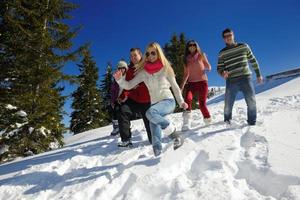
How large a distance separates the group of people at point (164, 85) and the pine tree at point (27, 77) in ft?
21.6

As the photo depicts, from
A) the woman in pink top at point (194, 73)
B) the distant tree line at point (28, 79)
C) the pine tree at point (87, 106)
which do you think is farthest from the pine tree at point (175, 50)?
the woman in pink top at point (194, 73)

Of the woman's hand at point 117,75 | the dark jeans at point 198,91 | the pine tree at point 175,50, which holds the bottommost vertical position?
the dark jeans at point 198,91

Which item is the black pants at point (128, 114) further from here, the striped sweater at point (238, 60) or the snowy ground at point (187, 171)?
the striped sweater at point (238, 60)

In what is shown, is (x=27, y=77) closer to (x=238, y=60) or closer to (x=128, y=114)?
(x=128, y=114)

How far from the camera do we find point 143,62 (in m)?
5.54

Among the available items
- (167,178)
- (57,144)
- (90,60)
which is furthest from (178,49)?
(167,178)

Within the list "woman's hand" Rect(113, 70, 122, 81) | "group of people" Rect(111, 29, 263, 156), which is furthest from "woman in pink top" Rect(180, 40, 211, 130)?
"woman's hand" Rect(113, 70, 122, 81)

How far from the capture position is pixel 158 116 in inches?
206

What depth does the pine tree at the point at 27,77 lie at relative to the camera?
12.6 metres

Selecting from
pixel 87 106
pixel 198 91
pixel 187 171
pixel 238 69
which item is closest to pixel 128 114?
pixel 198 91

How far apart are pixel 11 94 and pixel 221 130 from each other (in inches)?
386

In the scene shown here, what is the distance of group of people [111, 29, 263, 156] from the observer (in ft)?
17.7

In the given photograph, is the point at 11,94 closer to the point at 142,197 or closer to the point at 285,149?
the point at 142,197

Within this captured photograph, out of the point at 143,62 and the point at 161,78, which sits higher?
the point at 143,62
